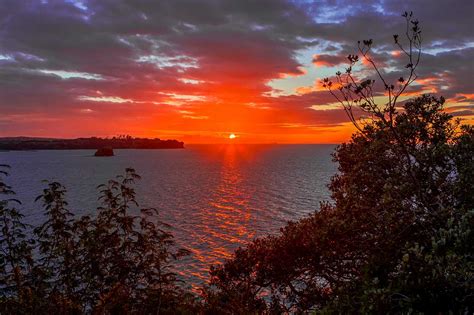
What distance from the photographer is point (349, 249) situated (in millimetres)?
12391

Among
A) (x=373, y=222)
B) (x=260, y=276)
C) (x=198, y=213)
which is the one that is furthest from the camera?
(x=198, y=213)

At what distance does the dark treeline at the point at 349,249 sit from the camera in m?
7.87

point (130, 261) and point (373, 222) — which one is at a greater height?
point (373, 222)

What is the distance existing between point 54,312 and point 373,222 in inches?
418

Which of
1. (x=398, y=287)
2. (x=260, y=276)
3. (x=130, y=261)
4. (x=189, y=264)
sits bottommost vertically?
(x=189, y=264)

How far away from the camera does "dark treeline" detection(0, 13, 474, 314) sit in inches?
310

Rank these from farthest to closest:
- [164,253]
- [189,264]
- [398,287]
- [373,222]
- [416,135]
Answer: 1. [189,264]
2. [416,135]
3. [164,253]
4. [373,222]
5. [398,287]

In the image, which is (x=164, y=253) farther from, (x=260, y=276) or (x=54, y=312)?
(x=260, y=276)

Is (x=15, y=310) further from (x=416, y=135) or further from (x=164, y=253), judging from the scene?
(x=416, y=135)

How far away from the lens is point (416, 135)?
16.0 m

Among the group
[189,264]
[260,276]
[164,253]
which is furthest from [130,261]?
[189,264]

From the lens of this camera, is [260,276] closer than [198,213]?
Yes

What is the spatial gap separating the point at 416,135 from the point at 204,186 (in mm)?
95236

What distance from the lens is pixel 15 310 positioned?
34.3 ft
